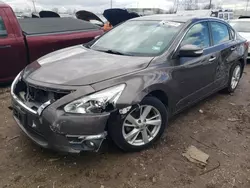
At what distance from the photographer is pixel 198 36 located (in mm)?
3816

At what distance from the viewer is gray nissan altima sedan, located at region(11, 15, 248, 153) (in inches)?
98.3

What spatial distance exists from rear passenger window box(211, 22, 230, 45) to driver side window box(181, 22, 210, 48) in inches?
9.4

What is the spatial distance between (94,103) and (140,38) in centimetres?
145

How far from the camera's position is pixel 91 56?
10.9 feet

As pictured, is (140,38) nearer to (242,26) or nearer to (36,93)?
(36,93)

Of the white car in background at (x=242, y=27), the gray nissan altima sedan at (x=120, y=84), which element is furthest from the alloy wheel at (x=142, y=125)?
the white car in background at (x=242, y=27)

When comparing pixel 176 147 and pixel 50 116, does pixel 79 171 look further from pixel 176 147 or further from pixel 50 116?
pixel 176 147

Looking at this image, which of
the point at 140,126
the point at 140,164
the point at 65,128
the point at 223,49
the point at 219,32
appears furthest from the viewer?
the point at 219,32

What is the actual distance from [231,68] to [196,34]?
1412 mm

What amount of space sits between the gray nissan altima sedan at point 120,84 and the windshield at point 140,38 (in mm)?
13

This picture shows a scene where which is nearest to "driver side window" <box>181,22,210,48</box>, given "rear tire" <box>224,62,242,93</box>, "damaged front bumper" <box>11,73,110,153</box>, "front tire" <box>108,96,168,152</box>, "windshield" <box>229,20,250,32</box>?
"front tire" <box>108,96,168,152</box>

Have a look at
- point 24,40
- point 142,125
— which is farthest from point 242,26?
point 142,125

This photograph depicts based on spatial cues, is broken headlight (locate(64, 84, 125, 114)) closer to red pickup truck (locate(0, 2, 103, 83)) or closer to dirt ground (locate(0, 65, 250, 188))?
dirt ground (locate(0, 65, 250, 188))

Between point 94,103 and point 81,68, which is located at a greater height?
point 81,68
